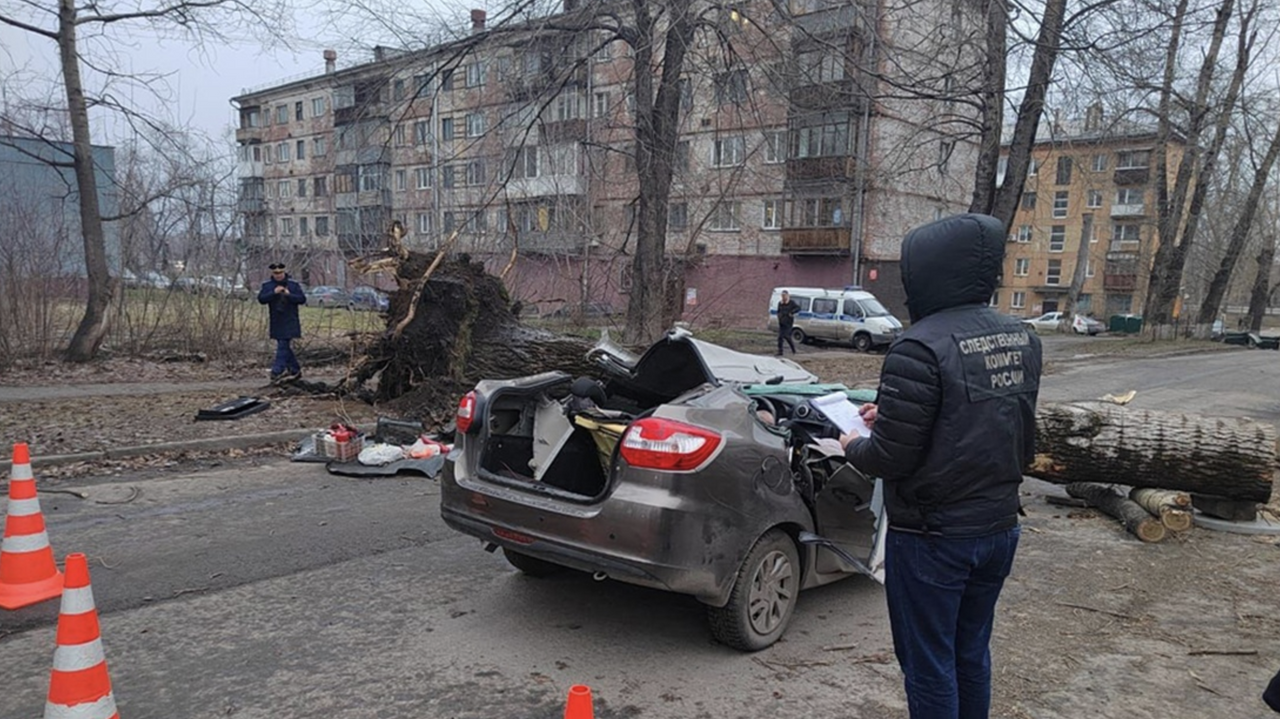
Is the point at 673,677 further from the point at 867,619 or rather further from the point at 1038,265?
the point at 1038,265

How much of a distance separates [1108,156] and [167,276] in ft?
73.3

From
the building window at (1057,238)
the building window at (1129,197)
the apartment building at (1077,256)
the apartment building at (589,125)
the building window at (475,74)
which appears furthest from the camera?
the building window at (1057,238)

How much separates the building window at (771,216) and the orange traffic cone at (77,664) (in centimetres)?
3590

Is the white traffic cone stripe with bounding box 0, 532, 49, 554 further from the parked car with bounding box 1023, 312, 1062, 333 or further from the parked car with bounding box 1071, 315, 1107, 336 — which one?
the parked car with bounding box 1023, 312, 1062, 333

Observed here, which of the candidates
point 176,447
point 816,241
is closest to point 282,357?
point 176,447

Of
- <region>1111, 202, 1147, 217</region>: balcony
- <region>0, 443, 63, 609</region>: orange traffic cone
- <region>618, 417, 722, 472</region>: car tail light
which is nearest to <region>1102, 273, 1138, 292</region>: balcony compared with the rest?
<region>1111, 202, 1147, 217</region>: balcony

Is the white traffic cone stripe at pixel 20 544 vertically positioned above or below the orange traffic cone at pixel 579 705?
below

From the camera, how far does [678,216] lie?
2605 cm

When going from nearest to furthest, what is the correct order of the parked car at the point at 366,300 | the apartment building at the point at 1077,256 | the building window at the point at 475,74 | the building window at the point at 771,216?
the building window at the point at 475,74, the parked car at the point at 366,300, the building window at the point at 771,216, the apartment building at the point at 1077,256

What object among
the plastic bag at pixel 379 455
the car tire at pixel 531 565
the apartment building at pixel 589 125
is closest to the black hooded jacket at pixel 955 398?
the car tire at pixel 531 565

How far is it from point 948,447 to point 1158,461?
4.56 meters

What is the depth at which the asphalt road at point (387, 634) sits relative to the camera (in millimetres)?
3188

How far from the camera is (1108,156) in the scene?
1956 centimetres

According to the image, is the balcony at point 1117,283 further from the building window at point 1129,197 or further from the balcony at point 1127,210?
the building window at point 1129,197
